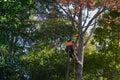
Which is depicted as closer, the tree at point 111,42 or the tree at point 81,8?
the tree at point 81,8

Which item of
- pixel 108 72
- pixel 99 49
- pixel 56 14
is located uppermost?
pixel 56 14

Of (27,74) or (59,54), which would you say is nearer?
(27,74)

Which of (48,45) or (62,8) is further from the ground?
(62,8)

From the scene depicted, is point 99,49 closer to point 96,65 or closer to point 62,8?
point 96,65

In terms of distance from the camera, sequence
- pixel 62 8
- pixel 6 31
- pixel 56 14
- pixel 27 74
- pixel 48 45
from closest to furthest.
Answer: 1. pixel 6 31
2. pixel 62 8
3. pixel 56 14
4. pixel 48 45
5. pixel 27 74

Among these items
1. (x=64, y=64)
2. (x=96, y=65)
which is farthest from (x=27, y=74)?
(x=96, y=65)

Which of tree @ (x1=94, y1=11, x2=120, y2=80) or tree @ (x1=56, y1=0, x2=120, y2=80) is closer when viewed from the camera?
tree @ (x1=56, y1=0, x2=120, y2=80)

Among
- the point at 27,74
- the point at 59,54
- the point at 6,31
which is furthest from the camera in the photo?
the point at 59,54

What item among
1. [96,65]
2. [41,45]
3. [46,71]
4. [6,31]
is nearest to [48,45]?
[41,45]

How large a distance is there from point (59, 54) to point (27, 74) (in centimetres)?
324

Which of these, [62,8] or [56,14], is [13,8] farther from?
[56,14]

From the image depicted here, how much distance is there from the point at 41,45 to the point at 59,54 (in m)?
4.31

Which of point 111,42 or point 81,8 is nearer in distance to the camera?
point 81,8

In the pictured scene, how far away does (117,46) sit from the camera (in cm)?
2256
